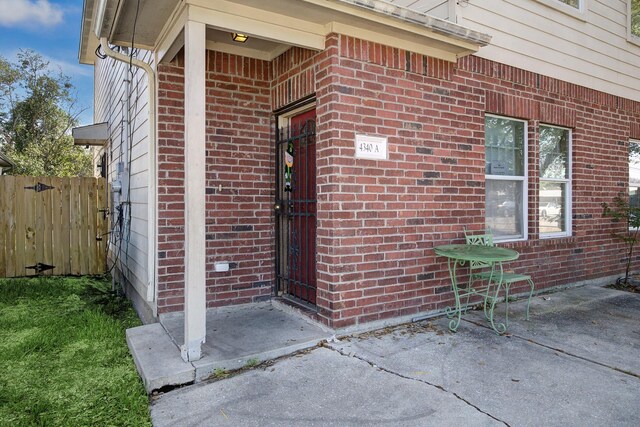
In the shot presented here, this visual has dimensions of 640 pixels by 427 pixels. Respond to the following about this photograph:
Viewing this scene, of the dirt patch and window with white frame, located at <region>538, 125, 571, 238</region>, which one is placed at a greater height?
window with white frame, located at <region>538, 125, 571, 238</region>

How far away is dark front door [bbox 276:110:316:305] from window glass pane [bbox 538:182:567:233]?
3.23 meters

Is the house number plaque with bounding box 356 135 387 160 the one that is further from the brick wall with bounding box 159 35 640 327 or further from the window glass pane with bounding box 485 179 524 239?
the window glass pane with bounding box 485 179 524 239

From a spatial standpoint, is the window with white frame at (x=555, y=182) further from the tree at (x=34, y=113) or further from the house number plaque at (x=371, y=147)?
the tree at (x=34, y=113)

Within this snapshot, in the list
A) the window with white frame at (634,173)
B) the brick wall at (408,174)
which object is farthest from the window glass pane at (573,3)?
the window with white frame at (634,173)

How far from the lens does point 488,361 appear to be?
10.8 feet

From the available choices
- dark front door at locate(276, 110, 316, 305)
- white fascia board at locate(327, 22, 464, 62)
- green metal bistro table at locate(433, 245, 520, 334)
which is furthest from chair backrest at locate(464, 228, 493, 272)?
white fascia board at locate(327, 22, 464, 62)

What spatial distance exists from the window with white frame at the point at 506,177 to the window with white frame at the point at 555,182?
0.36 m

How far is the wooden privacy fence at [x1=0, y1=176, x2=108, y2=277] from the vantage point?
7047 millimetres

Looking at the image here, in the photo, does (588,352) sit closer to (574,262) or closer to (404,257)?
(404,257)

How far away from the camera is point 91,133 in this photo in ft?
26.7

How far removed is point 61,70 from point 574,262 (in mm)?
17249

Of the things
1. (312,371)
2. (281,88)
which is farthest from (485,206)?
(312,371)

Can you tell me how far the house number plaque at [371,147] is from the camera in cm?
390

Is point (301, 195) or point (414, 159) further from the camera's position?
point (301, 195)
